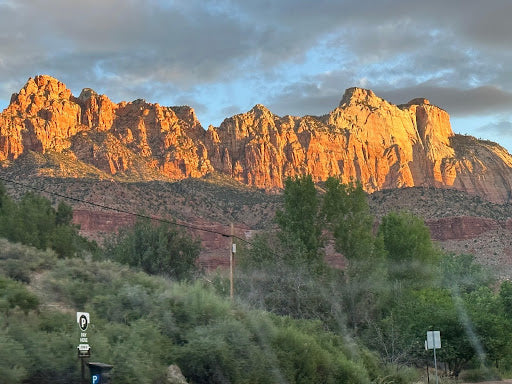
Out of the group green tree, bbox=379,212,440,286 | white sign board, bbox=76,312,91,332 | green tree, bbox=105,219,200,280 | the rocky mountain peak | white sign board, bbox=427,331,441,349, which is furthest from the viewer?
the rocky mountain peak

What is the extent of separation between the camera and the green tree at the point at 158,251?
162 ft

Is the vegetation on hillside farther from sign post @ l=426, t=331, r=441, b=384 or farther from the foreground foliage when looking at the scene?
sign post @ l=426, t=331, r=441, b=384

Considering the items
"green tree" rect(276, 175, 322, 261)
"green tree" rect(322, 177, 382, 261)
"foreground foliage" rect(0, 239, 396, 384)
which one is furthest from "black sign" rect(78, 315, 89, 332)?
"green tree" rect(322, 177, 382, 261)

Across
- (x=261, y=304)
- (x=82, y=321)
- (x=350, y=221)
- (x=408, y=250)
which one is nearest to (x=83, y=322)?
(x=82, y=321)

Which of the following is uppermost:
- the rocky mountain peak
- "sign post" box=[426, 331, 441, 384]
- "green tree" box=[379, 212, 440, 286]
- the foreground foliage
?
the rocky mountain peak

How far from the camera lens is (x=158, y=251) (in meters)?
49.8

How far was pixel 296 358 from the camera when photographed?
22.7 m

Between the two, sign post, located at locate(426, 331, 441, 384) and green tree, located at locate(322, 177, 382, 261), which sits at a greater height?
green tree, located at locate(322, 177, 382, 261)

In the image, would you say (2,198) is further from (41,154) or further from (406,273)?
(41,154)

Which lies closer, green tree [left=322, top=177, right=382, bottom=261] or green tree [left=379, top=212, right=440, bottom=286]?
green tree [left=322, top=177, right=382, bottom=261]

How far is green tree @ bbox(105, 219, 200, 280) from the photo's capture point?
49.4 metres

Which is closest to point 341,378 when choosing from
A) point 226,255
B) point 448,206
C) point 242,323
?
point 242,323

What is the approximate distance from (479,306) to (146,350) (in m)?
29.6

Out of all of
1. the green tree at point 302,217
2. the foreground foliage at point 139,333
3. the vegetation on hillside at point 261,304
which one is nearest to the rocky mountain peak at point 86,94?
the vegetation on hillside at point 261,304
